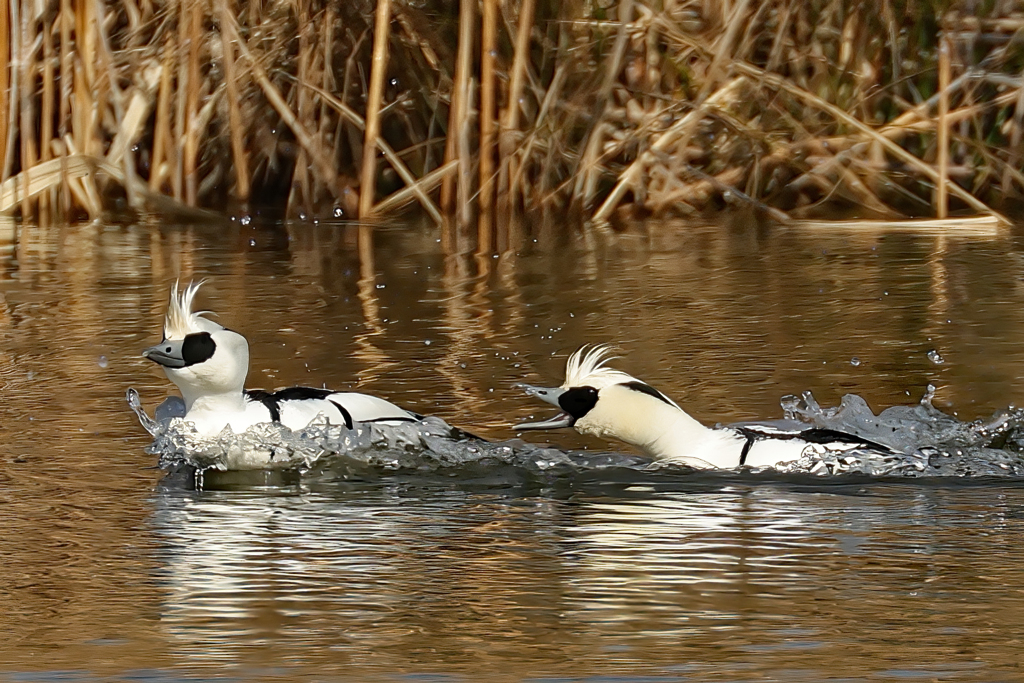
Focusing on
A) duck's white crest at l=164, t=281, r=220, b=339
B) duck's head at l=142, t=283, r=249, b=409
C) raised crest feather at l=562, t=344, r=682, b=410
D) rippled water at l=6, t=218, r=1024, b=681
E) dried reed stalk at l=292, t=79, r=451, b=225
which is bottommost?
rippled water at l=6, t=218, r=1024, b=681

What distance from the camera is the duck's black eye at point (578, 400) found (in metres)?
4.69

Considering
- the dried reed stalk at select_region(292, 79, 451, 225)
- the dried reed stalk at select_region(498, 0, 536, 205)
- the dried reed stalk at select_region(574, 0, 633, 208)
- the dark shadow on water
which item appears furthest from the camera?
the dried reed stalk at select_region(292, 79, 451, 225)

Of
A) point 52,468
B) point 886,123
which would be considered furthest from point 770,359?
point 886,123

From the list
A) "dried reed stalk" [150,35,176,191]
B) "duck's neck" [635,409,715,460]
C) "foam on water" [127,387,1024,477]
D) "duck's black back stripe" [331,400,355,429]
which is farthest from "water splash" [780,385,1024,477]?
"dried reed stalk" [150,35,176,191]

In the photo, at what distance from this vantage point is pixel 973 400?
210 inches

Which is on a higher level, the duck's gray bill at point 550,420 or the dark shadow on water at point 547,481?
the duck's gray bill at point 550,420

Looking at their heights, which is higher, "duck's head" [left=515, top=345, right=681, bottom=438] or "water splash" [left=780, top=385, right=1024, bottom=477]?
"duck's head" [left=515, top=345, right=681, bottom=438]

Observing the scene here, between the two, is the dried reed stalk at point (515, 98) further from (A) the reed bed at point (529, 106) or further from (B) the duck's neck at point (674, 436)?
(B) the duck's neck at point (674, 436)

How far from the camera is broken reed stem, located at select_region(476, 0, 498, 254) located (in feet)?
31.5

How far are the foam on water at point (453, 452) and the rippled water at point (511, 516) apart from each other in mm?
61

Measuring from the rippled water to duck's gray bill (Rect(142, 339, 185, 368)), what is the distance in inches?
10.0

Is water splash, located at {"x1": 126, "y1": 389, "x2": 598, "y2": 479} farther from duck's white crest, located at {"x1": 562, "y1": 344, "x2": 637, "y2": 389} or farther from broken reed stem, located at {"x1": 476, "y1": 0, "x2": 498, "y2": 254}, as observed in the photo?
broken reed stem, located at {"x1": 476, "y1": 0, "x2": 498, "y2": 254}

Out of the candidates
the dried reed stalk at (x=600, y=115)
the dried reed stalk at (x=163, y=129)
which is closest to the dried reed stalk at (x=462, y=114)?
the dried reed stalk at (x=600, y=115)

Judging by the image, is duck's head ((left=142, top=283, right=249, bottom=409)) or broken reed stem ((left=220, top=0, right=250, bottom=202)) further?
broken reed stem ((left=220, top=0, right=250, bottom=202))
